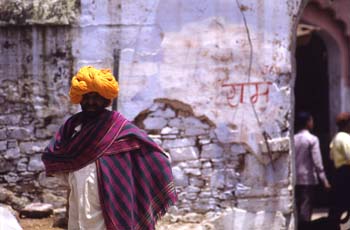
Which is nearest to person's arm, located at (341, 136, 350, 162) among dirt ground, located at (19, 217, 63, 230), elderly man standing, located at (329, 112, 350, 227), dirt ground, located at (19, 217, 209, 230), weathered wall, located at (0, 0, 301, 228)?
elderly man standing, located at (329, 112, 350, 227)

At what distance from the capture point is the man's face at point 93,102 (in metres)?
3.88

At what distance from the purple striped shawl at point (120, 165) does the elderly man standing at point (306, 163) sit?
4207 mm

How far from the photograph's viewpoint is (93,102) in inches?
153

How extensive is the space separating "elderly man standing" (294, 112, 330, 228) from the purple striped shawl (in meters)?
4.21

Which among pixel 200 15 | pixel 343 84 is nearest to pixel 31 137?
pixel 200 15

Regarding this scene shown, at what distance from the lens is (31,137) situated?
6.77 meters

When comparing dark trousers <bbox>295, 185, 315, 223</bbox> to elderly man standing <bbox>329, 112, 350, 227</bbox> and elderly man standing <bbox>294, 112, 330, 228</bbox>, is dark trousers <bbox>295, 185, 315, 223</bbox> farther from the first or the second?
elderly man standing <bbox>329, 112, 350, 227</bbox>

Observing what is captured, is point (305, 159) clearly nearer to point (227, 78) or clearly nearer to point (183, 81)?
point (227, 78)

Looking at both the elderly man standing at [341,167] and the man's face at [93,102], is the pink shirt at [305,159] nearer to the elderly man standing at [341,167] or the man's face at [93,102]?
the elderly man standing at [341,167]

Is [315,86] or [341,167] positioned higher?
[315,86]

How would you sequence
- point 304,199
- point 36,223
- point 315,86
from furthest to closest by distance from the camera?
point 315,86, point 304,199, point 36,223

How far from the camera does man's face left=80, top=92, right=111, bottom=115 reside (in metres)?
3.88

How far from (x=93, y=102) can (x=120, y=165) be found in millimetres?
349

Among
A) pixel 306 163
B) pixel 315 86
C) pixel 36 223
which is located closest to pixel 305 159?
pixel 306 163
